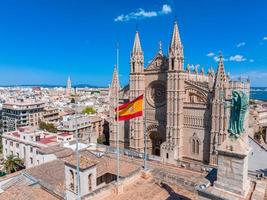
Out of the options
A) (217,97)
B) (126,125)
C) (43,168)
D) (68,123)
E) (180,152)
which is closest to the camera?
(43,168)

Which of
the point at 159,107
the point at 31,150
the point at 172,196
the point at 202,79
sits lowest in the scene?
the point at 31,150

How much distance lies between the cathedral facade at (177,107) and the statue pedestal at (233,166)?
20.4 metres

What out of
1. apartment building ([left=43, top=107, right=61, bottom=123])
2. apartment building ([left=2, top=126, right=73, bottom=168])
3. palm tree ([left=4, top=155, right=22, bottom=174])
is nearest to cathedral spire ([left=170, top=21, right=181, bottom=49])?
apartment building ([left=2, top=126, right=73, bottom=168])

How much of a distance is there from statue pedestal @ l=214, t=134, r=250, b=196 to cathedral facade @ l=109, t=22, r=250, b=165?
66.9 feet

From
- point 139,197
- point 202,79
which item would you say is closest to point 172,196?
point 139,197

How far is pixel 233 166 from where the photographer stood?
955 centimetres

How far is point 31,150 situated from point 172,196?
33.3 meters

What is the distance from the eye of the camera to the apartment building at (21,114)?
243 ft

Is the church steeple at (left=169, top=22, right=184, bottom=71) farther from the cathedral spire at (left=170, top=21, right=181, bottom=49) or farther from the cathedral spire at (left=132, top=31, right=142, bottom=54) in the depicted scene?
the cathedral spire at (left=132, top=31, right=142, bottom=54)

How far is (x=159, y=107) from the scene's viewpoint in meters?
38.3

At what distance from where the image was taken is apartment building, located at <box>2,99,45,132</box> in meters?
74.1

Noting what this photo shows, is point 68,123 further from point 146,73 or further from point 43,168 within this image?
point 43,168

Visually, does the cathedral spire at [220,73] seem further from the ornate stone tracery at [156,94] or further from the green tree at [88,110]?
the green tree at [88,110]

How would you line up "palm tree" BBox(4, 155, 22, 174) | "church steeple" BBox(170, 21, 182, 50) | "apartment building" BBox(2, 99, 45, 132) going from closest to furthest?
"church steeple" BBox(170, 21, 182, 50), "palm tree" BBox(4, 155, 22, 174), "apartment building" BBox(2, 99, 45, 132)
